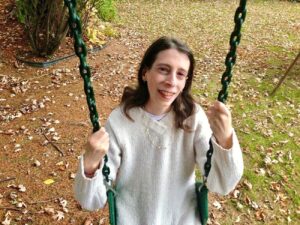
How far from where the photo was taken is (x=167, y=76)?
190cm

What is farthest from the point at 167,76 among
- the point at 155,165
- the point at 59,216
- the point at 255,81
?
the point at 255,81

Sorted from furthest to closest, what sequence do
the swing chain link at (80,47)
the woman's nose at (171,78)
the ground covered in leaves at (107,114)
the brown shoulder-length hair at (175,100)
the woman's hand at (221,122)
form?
the ground covered in leaves at (107,114)
the brown shoulder-length hair at (175,100)
the woman's nose at (171,78)
the woman's hand at (221,122)
the swing chain link at (80,47)

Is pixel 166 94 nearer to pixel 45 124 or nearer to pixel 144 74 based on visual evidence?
pixel 144 74

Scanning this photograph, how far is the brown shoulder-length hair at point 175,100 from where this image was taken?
1988mm

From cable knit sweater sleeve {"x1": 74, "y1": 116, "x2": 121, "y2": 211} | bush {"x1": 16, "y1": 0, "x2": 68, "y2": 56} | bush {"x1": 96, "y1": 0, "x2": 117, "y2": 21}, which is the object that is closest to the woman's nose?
cable knit sweater sleeve {"x1": 74, "y1": 116, "x2": 121, "y2": 211}

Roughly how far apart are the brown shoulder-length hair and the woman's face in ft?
0.14

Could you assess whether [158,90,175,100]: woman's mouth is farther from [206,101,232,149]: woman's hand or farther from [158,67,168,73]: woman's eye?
[206,101,232,149]: woman's hand

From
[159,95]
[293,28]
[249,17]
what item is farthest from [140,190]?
[249,17]

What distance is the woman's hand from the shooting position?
157 centimetres

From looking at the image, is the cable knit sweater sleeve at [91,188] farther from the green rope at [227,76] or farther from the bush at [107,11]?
the bush at [107,11]

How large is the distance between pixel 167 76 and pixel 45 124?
2.95 meters

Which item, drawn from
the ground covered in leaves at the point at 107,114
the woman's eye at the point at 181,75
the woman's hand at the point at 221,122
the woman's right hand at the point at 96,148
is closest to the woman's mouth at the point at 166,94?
the woman's eye at the point at 181,75

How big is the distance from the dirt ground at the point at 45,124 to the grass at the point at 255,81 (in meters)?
1.55

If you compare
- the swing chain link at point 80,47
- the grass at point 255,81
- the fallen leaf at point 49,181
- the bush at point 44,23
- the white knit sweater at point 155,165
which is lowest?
the grass at point 255,81
